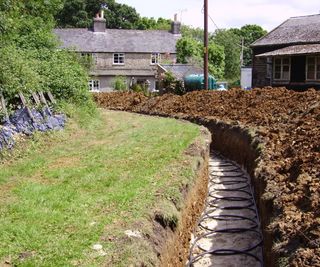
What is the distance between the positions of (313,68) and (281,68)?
7.89 ft

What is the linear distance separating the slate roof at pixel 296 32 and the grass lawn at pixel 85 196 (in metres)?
20.2

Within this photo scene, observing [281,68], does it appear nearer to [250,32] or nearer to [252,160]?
[252,160]

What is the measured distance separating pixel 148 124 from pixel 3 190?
899 cm

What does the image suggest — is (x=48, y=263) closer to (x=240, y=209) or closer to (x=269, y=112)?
(x=240, y=209)

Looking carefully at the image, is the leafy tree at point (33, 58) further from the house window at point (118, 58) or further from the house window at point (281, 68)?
the house window at point (118, 58)

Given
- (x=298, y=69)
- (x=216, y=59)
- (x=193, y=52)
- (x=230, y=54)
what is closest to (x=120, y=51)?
(x=193, y=52)

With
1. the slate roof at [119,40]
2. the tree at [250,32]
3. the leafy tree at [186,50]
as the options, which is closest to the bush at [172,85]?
the leafy tree at [186,50]

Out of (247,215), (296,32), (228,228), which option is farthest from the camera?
(296,32)

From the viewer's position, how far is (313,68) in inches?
1125

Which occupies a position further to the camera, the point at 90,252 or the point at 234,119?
the point at 234,119

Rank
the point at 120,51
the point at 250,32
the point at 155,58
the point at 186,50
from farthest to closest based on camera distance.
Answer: the point at 250,32, the point at 155,58, the point at 120,51, the point at 186,50

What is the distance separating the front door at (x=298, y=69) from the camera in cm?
2908

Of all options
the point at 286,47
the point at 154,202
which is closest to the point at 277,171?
the point at 154,202

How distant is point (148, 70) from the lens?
49.3 m
